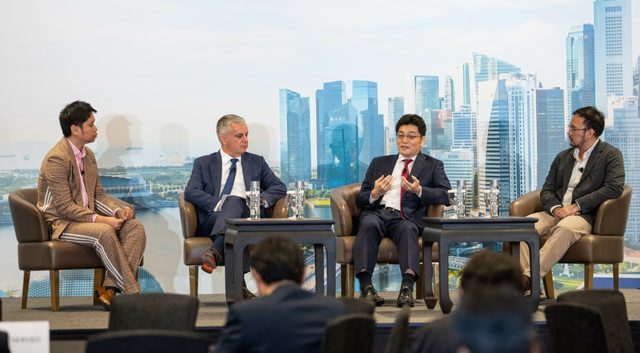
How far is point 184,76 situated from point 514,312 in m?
6.02

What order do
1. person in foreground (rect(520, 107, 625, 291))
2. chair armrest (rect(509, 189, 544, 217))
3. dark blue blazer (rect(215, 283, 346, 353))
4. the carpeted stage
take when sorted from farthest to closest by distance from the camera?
chair armrest (rect(509, 189, 544, 217)), person in foreground (rect(520, 107, 625, 291)), the carpeted stage, dark blue blazer (rect(215, 283, 346, 353))

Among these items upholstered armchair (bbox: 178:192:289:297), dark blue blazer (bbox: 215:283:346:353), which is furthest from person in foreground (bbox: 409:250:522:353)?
upholstered armchair (bbox: 178:192:289:297)

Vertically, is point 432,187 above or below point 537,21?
below

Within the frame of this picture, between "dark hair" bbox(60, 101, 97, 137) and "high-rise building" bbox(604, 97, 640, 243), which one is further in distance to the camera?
"high-rise building" bbox(604, 97, 640, 243)

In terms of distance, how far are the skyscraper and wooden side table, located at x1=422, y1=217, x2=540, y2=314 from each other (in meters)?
1.95

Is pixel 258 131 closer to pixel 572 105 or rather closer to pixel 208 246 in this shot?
pixel 208 246

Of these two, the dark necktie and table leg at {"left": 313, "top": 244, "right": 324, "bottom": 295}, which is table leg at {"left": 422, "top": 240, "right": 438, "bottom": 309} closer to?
the dark necktie

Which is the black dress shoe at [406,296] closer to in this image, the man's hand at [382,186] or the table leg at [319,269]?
the table leg at [319,269]

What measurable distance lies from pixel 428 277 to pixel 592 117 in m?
1.54

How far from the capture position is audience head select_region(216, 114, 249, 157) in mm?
6699

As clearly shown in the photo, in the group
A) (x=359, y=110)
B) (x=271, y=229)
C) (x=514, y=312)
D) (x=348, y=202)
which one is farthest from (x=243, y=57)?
(x=514, y=312)

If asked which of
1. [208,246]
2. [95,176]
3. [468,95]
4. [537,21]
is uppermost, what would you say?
[537,21]

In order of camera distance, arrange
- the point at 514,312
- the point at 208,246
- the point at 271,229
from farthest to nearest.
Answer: the point at 208,246, the point at 271,229, the point at 514,312

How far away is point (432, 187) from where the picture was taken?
6.57 metres
